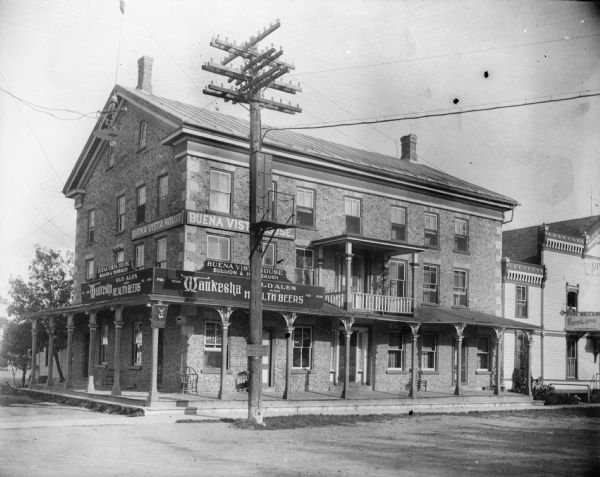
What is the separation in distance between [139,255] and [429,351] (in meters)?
12.4

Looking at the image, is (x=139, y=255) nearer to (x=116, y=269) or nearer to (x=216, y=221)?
(x=116, y=269)

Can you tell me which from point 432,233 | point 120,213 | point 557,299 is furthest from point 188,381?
point 557,299

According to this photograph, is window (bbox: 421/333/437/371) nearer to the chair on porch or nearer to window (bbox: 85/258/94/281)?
the chair on porch

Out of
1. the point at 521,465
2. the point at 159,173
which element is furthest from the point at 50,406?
the point at 521,465

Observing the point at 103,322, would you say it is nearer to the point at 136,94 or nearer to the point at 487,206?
the point at 136,94

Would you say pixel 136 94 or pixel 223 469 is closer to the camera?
pixel 223 469

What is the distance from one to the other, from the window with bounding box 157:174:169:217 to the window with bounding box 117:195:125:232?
11.5ft

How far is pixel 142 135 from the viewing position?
88.4ft

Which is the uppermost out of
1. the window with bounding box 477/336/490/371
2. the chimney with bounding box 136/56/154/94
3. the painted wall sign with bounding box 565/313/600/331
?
the chimney with bounding box 136/56/154/94

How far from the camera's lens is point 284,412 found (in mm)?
20891

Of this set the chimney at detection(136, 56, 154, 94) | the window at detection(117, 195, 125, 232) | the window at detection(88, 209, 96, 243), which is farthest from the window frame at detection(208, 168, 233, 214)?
the window at detection(88, 209, 96, 243)

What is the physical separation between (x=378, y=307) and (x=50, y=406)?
1168cm

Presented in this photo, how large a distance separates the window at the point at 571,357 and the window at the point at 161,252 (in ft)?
74.2

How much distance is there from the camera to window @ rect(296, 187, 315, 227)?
2591cm
